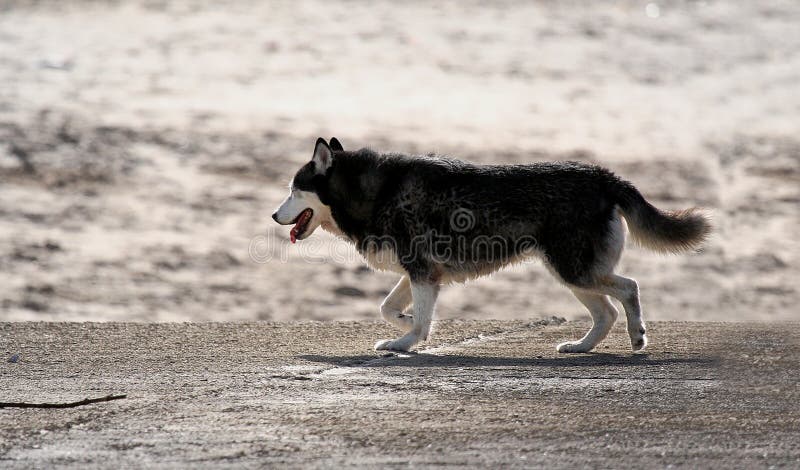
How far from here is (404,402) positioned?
22.9 ft

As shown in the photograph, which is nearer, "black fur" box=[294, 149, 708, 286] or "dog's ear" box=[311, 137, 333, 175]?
"black fur" box=[294, 149, 708, 286]

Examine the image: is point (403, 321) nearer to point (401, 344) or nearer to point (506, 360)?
point (401, 344)

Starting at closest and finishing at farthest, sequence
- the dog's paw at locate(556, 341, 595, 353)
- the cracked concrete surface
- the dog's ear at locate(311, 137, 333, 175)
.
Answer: the cracked concrete surface < the dog's paw at locate(556, 341, 595, 353) < the dog's ear at locate(311, 137, 333, 175)

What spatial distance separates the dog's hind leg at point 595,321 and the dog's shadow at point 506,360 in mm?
190

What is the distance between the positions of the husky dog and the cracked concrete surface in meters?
0.45

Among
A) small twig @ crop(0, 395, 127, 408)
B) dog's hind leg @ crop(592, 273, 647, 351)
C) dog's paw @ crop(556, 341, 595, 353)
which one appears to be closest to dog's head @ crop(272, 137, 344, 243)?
dog's paw @ crop(556, 341, 595, 353)

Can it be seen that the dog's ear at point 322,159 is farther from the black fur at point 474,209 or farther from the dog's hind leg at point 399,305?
the dog's hind leg at point 399,305

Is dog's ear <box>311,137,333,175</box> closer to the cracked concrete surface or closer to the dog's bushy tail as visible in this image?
the cracked concrete surface

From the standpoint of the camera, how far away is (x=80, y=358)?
9078 mm

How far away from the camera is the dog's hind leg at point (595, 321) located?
358 inches

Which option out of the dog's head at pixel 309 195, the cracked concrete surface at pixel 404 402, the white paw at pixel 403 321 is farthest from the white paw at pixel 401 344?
the dog's head at pixel 309 195

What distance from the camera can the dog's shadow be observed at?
832 cm

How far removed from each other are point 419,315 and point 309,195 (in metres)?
1.41

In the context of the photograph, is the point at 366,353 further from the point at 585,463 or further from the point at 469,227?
the point at 585,463
